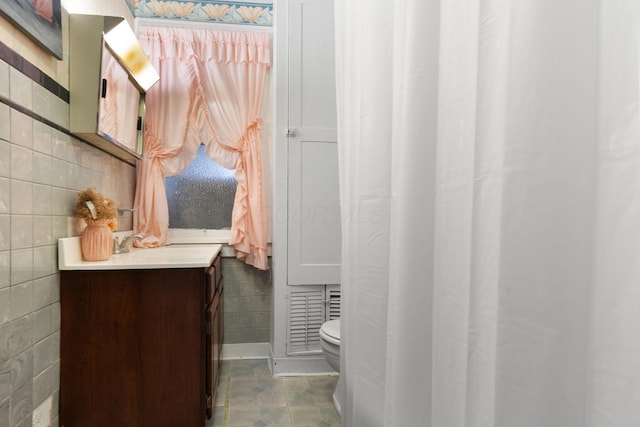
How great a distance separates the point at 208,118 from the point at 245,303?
4.57 feet

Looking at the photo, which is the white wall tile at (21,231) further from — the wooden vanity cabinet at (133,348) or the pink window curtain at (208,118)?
the pink window curtain at (208,118)

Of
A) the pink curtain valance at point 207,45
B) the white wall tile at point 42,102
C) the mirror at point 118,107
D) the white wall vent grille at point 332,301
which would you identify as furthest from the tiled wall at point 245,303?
the white wall tile at point 42,102

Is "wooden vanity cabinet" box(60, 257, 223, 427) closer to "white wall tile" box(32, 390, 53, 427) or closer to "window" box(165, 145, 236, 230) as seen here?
"white wall tile" box(32, 390, 53, 427)

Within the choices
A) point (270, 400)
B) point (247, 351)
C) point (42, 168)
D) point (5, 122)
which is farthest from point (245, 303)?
point (5, 122)

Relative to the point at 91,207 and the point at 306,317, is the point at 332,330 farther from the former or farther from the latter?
the point at 91,207

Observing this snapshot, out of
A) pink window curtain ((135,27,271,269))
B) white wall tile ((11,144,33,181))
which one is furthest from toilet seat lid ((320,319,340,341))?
white wall tile ((11,144,33,181))

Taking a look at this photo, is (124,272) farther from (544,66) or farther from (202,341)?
(544,66)

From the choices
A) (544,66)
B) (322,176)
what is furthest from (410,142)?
(322,176)

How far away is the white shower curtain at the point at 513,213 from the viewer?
1.34ft

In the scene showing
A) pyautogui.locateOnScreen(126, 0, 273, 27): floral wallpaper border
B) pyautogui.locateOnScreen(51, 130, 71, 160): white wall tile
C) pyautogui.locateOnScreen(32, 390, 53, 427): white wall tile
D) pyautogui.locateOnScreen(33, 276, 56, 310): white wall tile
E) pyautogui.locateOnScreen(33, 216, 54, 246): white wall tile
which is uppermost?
pyautogui.locateOnScreen(126, 0, 273, 27): floral wallpaper border

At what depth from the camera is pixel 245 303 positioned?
284 cm

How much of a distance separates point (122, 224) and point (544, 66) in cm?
250

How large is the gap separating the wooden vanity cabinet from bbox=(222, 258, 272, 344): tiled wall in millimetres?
1144

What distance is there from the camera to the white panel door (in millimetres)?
2463
